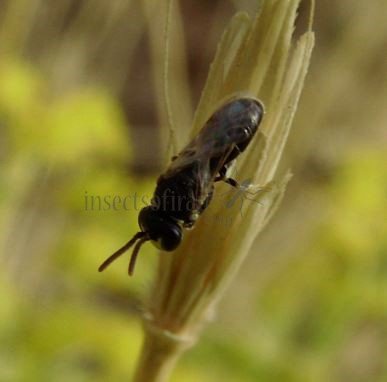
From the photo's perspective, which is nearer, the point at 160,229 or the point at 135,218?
the point at 160,229

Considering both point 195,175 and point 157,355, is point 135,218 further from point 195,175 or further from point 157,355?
point 157,355

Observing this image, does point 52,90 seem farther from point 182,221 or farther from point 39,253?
point 182,221

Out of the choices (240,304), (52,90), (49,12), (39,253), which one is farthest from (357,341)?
(49,12)

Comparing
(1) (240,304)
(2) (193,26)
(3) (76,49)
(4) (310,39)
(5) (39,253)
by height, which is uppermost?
(2) (193,26)

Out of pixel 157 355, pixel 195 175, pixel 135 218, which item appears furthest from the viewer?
pixel 135 218

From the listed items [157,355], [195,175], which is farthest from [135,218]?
[157,355]

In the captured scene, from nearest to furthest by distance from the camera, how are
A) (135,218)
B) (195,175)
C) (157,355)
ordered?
1. (157,355)
2. (195,175)
3. (135,218)

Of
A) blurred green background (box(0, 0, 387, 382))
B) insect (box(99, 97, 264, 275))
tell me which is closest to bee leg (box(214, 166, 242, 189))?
insect (box(99, 97, 264, 275))
